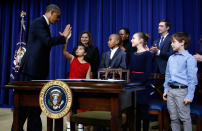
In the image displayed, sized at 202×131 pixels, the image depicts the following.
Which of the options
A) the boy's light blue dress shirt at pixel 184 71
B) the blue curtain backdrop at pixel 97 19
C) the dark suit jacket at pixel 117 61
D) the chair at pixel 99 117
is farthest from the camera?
the blue curtain backdrop at pixel 97 19

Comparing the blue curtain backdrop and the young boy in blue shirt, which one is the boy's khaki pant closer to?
the young boy in blue shirt

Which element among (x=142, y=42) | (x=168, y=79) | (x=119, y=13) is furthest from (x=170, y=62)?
(x=119, y=13)

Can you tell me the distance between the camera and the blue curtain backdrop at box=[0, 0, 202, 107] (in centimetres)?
375

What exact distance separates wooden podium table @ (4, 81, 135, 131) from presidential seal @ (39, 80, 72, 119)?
0.05 meters

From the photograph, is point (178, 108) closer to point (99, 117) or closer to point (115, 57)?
point (99, 117)

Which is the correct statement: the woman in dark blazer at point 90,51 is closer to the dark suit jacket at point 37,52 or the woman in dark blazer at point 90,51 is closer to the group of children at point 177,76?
the group of children at point 177,76

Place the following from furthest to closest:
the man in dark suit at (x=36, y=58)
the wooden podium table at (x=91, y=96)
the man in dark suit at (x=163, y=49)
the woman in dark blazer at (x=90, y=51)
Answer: the woman in dark blazer at (x=90, y=51) < the man in dark suit at (x=163, y=49) < the man in dark suit at (x=36, y=58) < the wooden podium table at (x=91, y=96)

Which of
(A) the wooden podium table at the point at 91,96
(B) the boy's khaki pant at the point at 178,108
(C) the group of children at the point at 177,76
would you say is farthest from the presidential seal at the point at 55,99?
(B) the boy's khaki pant at the point at 178,108

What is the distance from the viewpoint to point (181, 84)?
2096mm

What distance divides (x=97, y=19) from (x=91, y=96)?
136 inches

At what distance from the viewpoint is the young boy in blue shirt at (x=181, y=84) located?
2.05 meters

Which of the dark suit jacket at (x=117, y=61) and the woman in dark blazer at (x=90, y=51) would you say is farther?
the woman in dark blazer at (x=90, y=51)

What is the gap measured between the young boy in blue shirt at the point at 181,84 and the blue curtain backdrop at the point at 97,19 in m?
1.60

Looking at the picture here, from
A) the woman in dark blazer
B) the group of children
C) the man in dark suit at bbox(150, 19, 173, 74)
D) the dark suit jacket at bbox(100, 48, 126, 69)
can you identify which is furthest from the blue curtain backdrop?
the group of children
